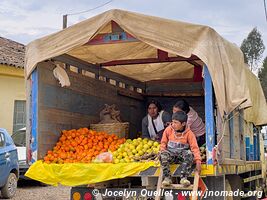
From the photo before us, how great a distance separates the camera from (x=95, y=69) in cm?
810

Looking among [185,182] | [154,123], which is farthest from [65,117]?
[185,182]

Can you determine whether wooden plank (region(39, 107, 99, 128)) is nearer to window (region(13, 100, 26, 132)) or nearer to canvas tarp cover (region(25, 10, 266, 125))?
canvas tarp cover (region(25, 10, 266, 125))

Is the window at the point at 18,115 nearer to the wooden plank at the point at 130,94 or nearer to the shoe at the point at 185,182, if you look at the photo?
the wooden plank at the point at 130,94

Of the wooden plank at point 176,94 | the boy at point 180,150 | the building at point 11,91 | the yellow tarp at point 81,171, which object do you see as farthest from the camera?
the building at point 11,91

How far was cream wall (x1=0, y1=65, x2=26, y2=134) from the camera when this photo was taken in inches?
717

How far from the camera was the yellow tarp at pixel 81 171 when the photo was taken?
19.0 ft

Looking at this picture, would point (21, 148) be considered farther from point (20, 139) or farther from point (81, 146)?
point (81, 146)

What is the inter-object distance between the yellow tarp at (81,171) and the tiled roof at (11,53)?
482 inches

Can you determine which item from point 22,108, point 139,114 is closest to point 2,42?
point 22,108

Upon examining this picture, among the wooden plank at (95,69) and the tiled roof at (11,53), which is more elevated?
the tiled roof at (11,53)

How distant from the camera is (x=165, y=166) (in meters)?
5.56

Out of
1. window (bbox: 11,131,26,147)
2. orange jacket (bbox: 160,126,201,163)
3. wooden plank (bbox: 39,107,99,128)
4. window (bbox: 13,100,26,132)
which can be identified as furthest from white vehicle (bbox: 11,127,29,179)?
orange jacket (bbox: 160,126,201,163)

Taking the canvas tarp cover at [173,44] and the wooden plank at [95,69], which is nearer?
the canvas tarp cover at [173,44]

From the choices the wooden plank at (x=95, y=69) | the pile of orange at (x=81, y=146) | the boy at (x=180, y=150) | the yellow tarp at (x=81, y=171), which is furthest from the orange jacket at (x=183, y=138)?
the wooden plank at (x=95, y=69)
